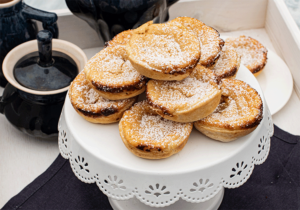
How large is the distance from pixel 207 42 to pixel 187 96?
0.18 meters

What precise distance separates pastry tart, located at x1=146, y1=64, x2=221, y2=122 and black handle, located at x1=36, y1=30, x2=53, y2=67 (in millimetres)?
404

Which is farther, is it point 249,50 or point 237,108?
point 249,50

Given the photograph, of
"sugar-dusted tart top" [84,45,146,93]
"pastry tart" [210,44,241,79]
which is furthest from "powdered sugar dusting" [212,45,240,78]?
"sugar-dusted tart top" [84,45,146,93]

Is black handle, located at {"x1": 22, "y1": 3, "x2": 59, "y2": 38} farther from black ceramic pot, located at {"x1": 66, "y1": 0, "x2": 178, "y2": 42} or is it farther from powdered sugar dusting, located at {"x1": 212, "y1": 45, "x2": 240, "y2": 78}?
powdered sugar dusting, located at {"x1": 212, "y1": 45, "x2": 240, "y2": 78}

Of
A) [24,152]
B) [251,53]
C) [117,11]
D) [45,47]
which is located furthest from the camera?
[251,53]

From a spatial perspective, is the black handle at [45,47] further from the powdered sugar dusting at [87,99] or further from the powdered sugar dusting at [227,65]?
→ the powdered sugar dusting at [227,65]

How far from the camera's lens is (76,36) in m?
1.51

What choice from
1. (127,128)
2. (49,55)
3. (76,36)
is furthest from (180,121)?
(76,36)

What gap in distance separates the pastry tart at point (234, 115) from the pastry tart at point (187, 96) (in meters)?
0.03

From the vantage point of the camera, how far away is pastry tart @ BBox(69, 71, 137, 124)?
0.78 m

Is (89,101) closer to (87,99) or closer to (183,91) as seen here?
(87,99)

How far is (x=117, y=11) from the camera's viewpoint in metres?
1.11

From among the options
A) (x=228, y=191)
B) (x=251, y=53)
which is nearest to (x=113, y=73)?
(x=228, y=191)

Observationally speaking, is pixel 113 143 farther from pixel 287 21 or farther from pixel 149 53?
pixel 287 21
